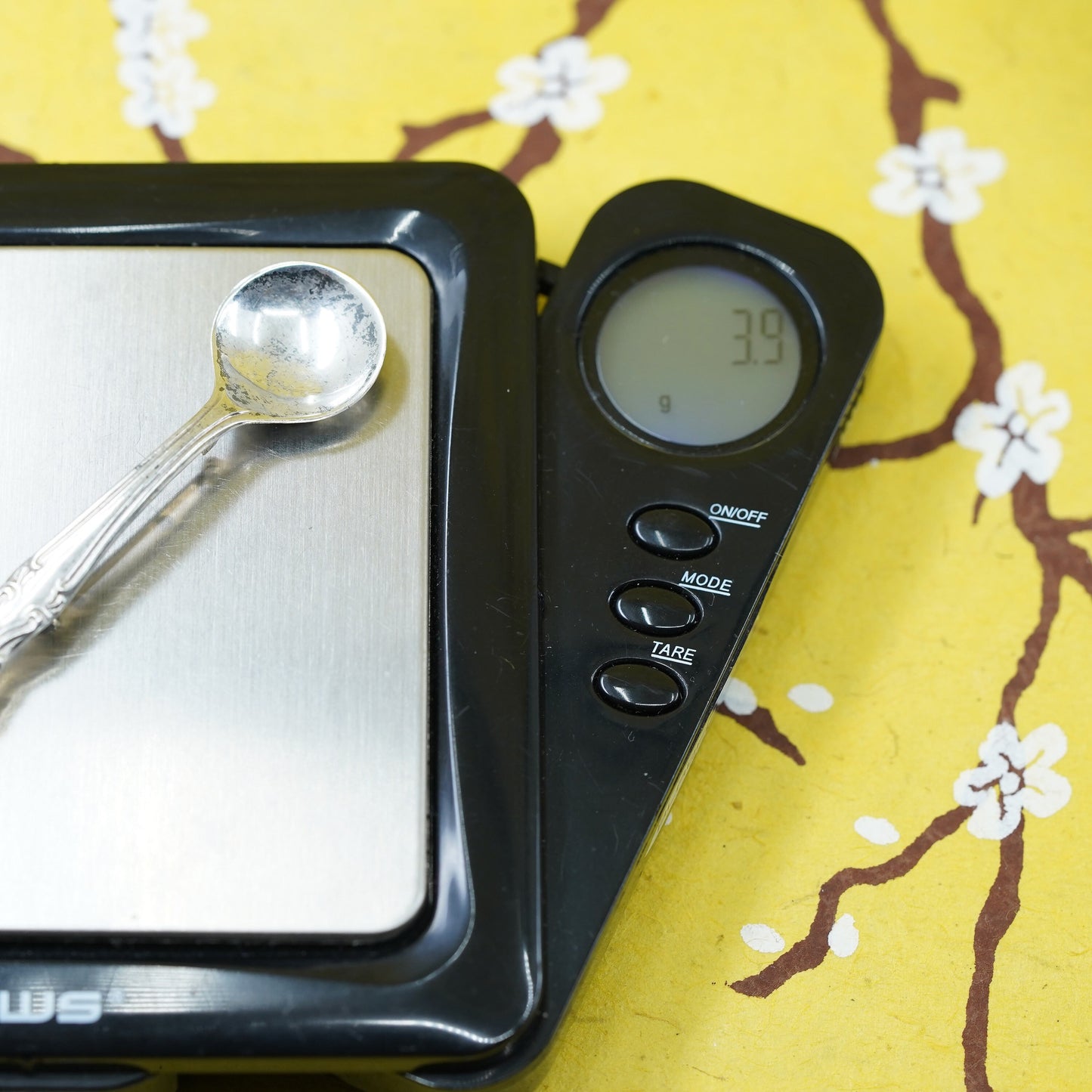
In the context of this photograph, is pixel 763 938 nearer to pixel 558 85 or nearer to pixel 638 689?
pixel 638 689

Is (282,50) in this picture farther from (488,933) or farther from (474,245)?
(488,933)

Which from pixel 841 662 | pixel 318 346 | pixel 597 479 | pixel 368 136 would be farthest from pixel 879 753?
pixel 368 136

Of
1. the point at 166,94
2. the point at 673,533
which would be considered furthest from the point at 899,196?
the point at 166,94

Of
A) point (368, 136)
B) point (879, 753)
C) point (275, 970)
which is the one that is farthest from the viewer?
point (368, 136)

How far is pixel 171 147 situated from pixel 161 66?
0.05 meters

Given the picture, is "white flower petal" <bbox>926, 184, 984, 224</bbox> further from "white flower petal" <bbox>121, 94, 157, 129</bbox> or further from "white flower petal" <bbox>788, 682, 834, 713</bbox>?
"white flower petal" <bbox>121, 94, 157, 129</bbox>

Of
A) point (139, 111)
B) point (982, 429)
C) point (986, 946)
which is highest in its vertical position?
point (139, 111)

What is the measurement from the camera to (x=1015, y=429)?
19.4 inches

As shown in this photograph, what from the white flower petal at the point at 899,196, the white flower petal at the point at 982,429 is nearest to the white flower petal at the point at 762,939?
the white flower petal at the point at 982,429

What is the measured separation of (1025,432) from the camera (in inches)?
19.4

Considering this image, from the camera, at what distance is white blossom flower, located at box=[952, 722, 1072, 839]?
0.42 meters

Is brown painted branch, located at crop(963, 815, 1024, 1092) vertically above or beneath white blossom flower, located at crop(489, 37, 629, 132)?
beneath

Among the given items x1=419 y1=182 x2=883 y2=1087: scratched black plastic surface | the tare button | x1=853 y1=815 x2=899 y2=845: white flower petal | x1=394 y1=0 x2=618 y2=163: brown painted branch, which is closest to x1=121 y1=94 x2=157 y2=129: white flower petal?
x1=394 y1=0 x2=618 y2=163: brown painted branch

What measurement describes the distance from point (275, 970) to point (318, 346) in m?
0.20
